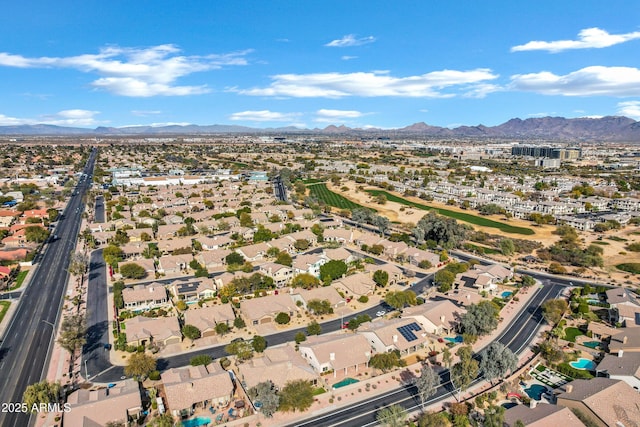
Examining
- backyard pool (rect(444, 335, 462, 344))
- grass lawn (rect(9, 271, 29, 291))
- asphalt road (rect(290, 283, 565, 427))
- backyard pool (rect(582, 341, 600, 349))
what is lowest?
backyard pool (rect(582, 341, 600, 349))

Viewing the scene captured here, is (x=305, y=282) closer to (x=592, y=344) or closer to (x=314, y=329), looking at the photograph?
(x=314, y=329)

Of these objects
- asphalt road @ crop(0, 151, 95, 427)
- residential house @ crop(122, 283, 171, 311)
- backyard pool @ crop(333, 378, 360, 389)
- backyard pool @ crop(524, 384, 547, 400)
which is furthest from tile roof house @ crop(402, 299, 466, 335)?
asphalt road @ crop(0, 151, 95, 427)

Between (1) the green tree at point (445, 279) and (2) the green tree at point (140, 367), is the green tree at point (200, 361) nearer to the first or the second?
(2) the green tree at point (140, 367)

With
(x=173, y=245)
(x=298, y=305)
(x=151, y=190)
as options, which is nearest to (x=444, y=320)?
(x=298, y=305)

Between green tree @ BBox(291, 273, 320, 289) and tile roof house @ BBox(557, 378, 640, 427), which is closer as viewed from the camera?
tile roof house @ BBox(557, 378, 640, 427)

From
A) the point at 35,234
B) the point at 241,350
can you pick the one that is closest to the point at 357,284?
the point at 241,350

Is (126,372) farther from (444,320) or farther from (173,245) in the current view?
(173,245)

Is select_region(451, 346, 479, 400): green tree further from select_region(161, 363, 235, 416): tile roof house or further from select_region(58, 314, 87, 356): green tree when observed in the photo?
select_region(58, 314, 87, 356): green tree
